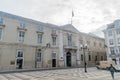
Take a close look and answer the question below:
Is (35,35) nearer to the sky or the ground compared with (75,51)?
nearer to the sky

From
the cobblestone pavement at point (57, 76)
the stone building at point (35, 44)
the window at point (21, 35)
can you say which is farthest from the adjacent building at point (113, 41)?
the window at point (21, 35)

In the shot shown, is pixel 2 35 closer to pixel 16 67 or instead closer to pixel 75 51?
pixel 16 67

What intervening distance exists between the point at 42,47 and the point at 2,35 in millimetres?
9021

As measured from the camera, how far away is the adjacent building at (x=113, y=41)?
3925 cm

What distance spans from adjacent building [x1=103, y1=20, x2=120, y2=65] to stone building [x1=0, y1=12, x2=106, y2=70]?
974 cm

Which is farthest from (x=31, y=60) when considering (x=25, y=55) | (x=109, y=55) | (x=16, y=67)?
(x=109, y=55)

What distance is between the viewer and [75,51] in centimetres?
3697

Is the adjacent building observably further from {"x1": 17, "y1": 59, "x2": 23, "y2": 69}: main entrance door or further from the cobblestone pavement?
{"x1": 17, "y1": 59, "x2": 23, "y2": 69}: main entrance door

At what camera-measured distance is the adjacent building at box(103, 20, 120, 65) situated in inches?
1545

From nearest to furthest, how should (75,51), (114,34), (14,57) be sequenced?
1. (14,57)
2. (75,51)
3. (114,34)

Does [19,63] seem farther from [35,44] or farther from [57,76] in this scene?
[57,76]

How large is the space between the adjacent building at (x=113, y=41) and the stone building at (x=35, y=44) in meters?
9.74

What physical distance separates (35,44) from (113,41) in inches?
972

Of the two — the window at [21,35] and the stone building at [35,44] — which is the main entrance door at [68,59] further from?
the window at [21,35]
